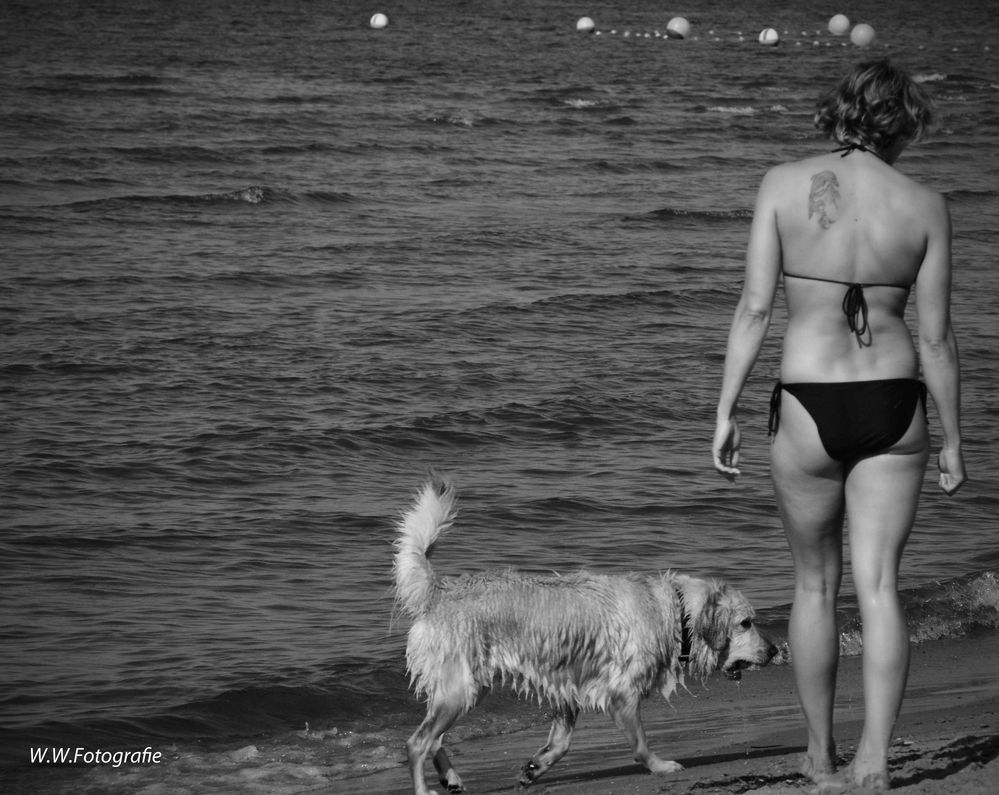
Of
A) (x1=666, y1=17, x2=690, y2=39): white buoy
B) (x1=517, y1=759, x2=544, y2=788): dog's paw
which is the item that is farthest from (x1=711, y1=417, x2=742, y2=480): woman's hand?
(x1=666, y1=17, x2=690, y2=39): white buoy

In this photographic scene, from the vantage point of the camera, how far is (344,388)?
12.5 meters

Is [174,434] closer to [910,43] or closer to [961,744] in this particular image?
[961,744]

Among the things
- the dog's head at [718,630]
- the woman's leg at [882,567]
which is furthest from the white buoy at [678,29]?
the woman's leg at [882,567]

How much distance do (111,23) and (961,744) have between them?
5055cm

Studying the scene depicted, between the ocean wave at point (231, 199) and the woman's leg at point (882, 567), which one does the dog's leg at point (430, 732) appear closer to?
the woman's leg at point (882, 567)

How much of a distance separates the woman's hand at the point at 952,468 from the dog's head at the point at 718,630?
1.57 m

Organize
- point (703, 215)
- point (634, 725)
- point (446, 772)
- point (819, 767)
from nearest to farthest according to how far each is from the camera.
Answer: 1. point (819, 767)
2. point (446, 772)
3. point (634, 725)
4. point (703, 215)

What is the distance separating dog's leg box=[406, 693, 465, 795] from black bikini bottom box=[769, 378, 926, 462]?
6.31 feet

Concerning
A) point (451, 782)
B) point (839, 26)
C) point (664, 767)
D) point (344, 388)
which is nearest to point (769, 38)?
point (839, 26)

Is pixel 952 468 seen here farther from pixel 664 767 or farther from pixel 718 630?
pixel 664 767

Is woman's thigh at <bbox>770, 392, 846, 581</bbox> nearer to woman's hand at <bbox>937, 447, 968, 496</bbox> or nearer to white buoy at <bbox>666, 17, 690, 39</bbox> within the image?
woman's hand at <bbox>937, 447, 968, 496</bbox>

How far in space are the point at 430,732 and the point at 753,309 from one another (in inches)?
83.4

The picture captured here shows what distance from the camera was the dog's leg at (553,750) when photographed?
5180mm

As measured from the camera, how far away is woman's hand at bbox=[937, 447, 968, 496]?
3988 millimetres
